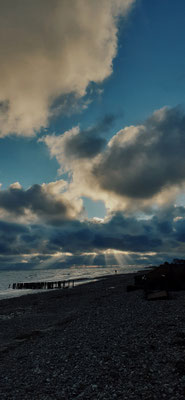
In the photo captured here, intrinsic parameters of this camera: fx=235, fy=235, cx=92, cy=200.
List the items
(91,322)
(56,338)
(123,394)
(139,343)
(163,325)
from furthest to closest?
(91,322), (56,338), (163,325), (139,343), (123,394)

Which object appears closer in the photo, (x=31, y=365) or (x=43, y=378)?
(x=43, y=378)

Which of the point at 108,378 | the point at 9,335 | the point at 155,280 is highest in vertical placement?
the point at 155,280

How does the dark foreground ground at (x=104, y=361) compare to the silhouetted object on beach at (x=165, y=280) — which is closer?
the dark foreground ground at (x=104, y=361)

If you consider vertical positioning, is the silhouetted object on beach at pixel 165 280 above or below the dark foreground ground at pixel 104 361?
above

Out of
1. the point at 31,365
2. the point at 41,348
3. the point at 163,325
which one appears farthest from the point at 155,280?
the point at 31,365

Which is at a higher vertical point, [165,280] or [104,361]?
[165,280]

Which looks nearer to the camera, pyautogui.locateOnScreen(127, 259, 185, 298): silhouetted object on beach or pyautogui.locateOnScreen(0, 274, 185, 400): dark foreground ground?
pyautogui.locateOnScreen(0, 274, 185, 400): dark foreground ground

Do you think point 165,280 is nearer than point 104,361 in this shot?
No

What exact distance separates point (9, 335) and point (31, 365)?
34.3 ft

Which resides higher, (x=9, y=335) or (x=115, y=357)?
(x=115, y=357)

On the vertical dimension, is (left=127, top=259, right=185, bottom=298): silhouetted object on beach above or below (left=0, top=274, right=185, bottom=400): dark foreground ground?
above

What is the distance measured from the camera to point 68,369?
10586mm

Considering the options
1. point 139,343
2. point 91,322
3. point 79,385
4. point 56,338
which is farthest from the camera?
point 91,322

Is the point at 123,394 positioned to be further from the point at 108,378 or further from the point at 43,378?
the point at 43,378
